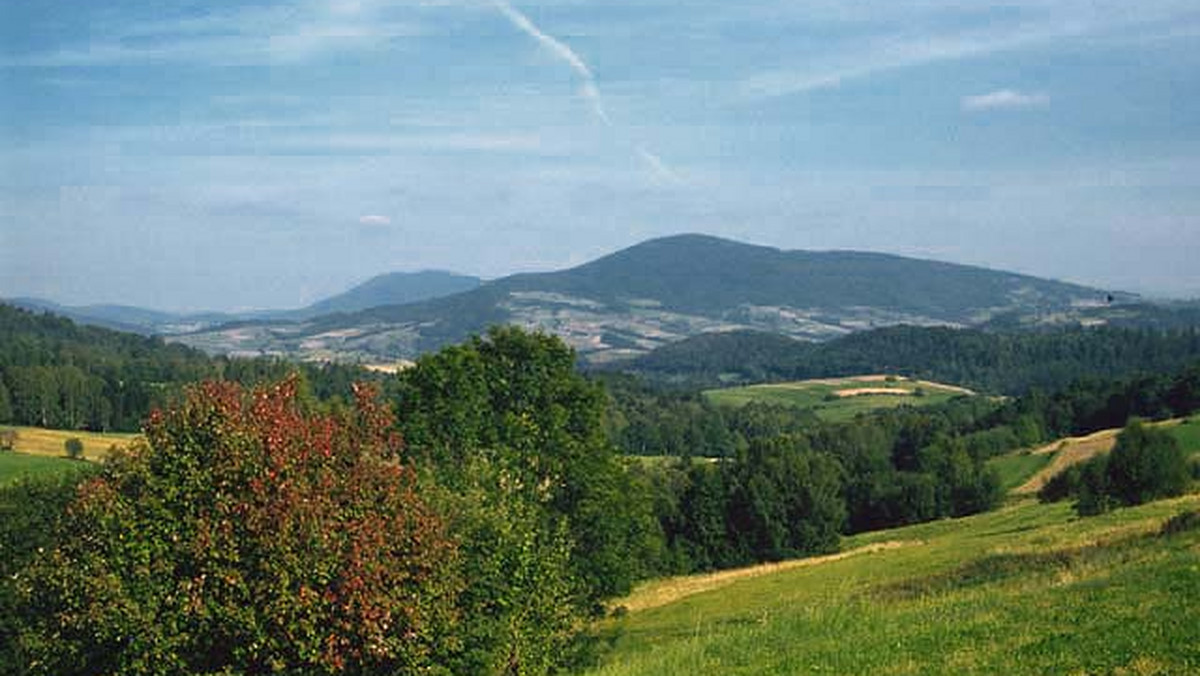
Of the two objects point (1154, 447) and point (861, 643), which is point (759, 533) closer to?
point (1154, 447)

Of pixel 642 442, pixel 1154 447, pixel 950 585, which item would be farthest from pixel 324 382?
pixel 950 585

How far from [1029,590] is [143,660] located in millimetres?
18681

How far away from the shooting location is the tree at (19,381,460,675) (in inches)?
743

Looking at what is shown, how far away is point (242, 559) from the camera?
19125mm

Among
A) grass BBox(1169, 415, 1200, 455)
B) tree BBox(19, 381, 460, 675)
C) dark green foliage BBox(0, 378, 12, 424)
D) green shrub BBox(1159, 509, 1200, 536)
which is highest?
tree BBox(19, 381, 460, 675)

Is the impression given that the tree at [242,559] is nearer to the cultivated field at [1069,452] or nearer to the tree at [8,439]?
the cultivated field at [1069,452]

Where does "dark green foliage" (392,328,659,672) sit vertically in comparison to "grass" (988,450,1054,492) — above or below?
above

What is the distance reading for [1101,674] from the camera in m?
14.6

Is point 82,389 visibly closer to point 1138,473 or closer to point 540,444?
point 540,444

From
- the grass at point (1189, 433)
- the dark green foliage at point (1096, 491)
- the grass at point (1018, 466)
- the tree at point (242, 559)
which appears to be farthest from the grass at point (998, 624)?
the grass at point (1018, 466)

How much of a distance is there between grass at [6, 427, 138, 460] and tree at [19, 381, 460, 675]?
289 feet

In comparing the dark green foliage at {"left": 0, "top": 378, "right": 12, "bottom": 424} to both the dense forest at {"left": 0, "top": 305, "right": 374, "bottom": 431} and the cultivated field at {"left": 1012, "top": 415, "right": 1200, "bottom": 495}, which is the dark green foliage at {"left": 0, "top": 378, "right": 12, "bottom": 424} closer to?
the dense forest at {"left": 0, "top": 305, "right": 374, "bottom": 431}

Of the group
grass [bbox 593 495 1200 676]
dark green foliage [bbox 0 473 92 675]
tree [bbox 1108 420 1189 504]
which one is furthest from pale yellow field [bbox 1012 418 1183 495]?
dark green foliage [bbox 0 473 92 675]

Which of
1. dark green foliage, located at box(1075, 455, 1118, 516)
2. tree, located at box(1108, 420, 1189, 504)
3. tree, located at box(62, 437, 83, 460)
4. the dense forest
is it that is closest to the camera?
dark green foliage, located at box(1075, 455, 1118, 516)
